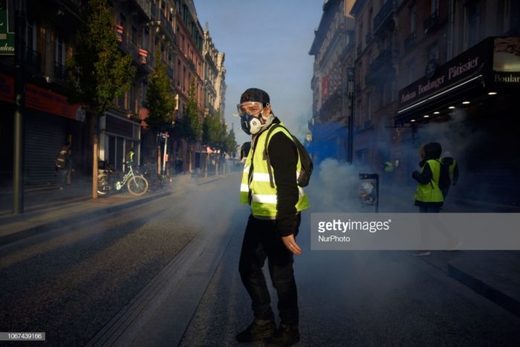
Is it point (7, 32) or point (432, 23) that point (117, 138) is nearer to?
point (7, 32)

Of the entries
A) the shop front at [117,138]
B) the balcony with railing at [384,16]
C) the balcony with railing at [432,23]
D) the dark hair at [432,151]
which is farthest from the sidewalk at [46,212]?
the balcony with railing at [384,16]

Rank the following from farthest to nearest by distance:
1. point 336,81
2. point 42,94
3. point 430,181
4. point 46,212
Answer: point 336,81 < point 42,94 < point 46,212 < point 430,181

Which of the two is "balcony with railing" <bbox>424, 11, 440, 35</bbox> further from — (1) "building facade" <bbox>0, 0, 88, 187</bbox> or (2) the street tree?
(1) "building facade" <bbox>0, 0, 88, 187</bbox>

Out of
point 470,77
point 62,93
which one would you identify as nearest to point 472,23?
point 470,77

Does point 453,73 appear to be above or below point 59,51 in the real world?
below

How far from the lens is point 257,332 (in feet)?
9.41

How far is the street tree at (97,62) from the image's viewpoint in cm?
1134

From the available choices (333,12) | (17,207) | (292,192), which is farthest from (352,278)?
(333,12)

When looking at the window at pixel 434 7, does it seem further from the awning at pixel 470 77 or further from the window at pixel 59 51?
the window at pixel 59 51

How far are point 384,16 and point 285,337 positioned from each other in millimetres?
23212

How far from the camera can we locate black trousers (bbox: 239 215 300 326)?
281 cm

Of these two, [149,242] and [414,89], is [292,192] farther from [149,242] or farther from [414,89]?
[414,89]

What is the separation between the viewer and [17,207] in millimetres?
7992

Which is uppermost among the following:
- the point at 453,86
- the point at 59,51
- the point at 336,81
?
the point at 336,81
